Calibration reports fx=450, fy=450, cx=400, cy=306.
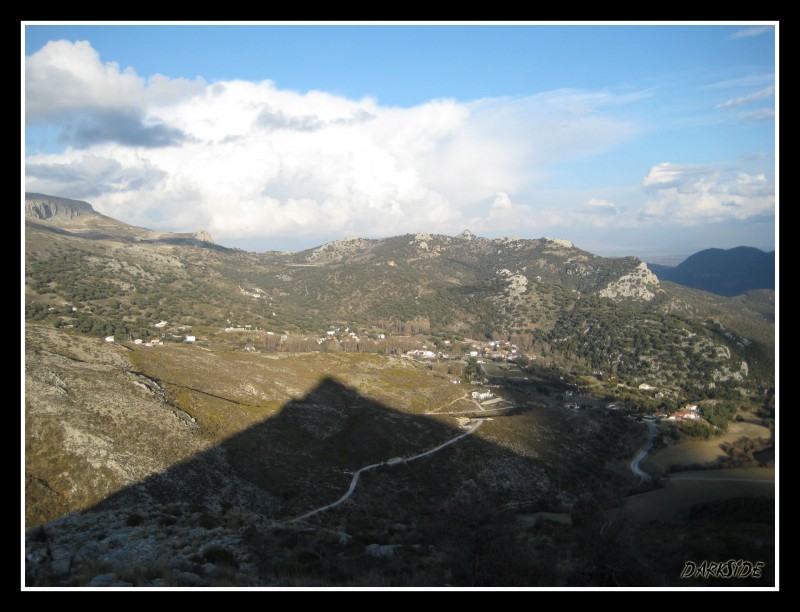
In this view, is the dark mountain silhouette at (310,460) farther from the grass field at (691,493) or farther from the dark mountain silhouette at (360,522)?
the grass field at (691,493)

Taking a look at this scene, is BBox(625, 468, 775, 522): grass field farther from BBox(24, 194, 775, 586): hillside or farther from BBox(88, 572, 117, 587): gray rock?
BBox(88, 572, 117, 587): gray rock

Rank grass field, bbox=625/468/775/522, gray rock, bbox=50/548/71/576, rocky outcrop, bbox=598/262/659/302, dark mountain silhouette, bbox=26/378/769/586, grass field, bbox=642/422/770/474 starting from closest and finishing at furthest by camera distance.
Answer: gray rock, bbox=50/548/71/576 < dark mountain silhouette, bbox=26/378/769/586 < grass field, bbox=625/468/775/522 < grass field, bbox=642/422/770/474 < rocky outcrop, bbox=598/262/659/302

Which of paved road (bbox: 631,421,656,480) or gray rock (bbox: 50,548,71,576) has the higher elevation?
gray rock (bbox: 50,548,71,576)

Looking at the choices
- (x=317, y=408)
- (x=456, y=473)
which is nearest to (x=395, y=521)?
(x=456, y=473)

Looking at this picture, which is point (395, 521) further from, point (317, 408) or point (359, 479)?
point (317, 408)

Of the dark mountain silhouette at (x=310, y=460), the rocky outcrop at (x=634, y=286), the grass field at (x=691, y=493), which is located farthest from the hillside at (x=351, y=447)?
the rocky outcrop at (x=634, y=286)

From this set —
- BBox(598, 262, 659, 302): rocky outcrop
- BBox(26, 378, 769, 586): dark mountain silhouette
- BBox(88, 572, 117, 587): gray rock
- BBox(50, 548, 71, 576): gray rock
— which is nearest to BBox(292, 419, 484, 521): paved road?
BBox(26, 378, 769, 586): dark mountain silhouette
